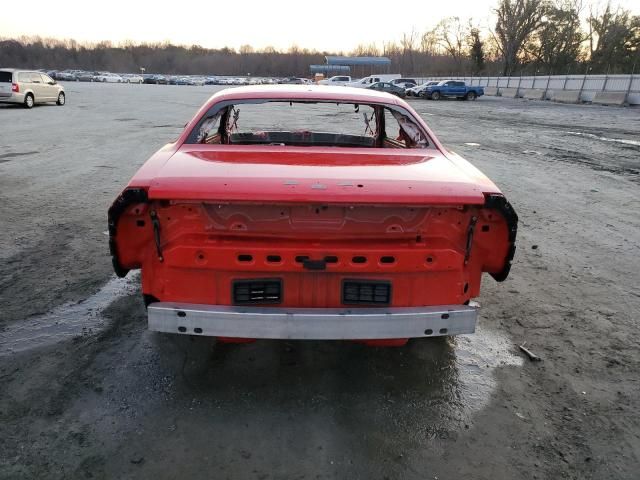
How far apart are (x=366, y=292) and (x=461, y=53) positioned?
92.9 m

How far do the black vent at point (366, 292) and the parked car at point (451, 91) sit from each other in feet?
119

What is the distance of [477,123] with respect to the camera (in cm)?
1872

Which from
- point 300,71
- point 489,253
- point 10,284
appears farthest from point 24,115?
point 300,71

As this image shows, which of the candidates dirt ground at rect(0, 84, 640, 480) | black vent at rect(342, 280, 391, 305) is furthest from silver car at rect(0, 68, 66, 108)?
black vent at rect(342, 280, 391, 305)

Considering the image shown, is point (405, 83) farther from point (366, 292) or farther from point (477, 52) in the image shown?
point (366, 292)

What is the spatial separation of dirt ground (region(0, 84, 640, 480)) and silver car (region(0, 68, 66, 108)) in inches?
705

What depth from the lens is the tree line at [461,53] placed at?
184ft

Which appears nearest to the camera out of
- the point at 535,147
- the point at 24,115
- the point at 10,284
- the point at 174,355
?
the point at 174,355

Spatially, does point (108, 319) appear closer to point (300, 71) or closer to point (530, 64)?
point (530, 64)

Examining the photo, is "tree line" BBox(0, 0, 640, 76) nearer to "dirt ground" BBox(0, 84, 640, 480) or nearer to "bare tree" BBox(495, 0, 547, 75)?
"bare tree" BBox(495, 0, 547, 75)

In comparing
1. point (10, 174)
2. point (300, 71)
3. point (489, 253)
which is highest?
point (489, 253)

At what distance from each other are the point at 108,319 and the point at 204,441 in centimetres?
156

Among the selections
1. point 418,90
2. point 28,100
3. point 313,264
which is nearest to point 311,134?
point 313,264

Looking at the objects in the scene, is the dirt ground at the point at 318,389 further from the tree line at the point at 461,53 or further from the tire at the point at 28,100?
the tree line at the point at 461,53
